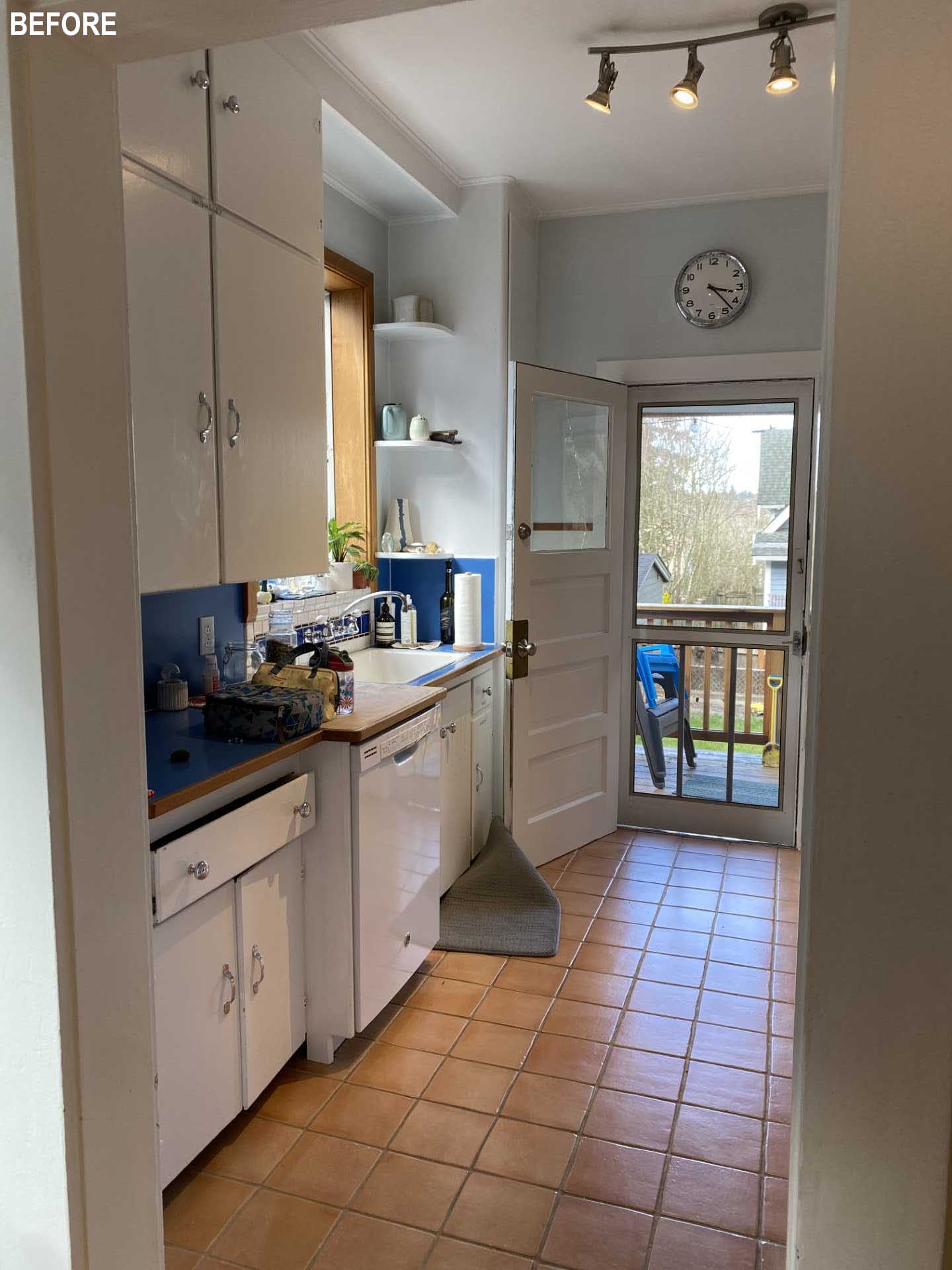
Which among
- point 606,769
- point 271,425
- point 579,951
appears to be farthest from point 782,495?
point 271,425

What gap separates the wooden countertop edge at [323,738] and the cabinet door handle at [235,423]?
752 millimetres

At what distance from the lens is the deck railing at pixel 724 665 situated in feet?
14.3

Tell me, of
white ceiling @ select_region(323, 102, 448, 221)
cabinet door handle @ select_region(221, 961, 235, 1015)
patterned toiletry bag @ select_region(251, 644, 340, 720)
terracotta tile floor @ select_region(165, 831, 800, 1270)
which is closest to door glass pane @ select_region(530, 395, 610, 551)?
white ceiling @ select_region(323, 102, 448, 221)

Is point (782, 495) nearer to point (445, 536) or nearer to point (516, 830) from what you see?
point (445, 536)

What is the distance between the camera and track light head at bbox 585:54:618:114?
111 inches

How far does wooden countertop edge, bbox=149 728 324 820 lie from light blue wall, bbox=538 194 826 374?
2673mm

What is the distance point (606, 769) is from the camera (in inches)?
176

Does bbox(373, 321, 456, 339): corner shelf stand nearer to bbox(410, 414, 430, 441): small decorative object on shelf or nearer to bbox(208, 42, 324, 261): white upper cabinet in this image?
bbox(410, 414, 430, 441): small decorative object on shelf

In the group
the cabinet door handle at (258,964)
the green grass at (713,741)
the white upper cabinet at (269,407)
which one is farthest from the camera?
the green grass at (713,741)

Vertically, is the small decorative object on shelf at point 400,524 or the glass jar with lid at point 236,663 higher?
the small decorative object on shelf at point 400,524

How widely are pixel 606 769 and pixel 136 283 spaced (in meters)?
3.12

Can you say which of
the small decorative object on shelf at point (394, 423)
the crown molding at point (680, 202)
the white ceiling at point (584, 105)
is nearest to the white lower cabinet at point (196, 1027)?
the white ceiling at point (584, 105)

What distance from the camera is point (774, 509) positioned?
4.30m

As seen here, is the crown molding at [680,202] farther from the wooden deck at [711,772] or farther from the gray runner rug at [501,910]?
the gray runner rug at [501,910]
